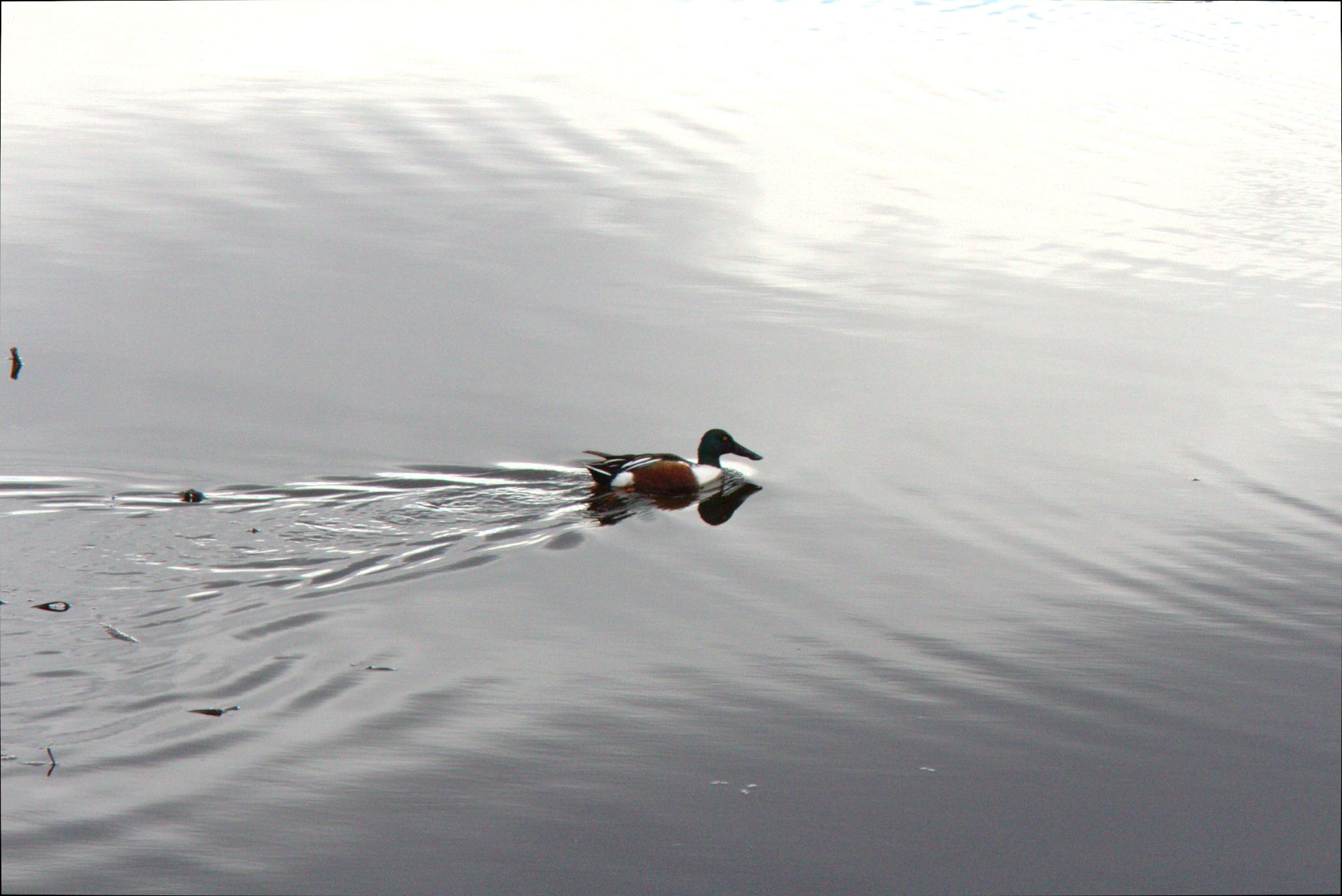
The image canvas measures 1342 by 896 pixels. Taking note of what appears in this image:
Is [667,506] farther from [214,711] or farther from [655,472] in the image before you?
[214,711]

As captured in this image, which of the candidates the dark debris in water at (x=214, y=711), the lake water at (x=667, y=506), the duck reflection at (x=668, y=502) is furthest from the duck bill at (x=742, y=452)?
the dark debris in water at (x=214, y=711)

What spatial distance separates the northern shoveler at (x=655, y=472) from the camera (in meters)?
10.7

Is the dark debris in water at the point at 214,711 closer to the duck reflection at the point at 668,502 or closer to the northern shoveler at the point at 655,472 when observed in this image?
the duck reflection at the point at 668,502

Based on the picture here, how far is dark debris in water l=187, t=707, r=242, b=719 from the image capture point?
23.2 ft

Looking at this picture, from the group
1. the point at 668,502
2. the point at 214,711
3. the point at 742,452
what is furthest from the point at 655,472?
the point at 214,711

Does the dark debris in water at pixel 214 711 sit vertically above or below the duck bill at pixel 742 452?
below

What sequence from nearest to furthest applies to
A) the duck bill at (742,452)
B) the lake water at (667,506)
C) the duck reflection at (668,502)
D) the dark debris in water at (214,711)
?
the lake water at (667,506) < the dark debris in water at (214,711) < the duck reflection at (668,502) < the duck bill at (742,452)

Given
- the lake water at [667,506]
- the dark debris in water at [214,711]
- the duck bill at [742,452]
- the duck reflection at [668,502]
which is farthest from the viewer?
the duck bill at [742,452]

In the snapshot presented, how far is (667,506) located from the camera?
1077 cm

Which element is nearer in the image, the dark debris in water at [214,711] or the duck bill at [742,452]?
the dark debris in water at [214,711]

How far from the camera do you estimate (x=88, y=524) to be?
30.6 ft

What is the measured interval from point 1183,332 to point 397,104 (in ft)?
46.8

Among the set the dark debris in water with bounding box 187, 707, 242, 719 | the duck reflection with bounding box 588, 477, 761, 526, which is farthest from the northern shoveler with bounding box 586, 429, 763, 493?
the dark debris in water with bounding box 187, 707, 242, 719

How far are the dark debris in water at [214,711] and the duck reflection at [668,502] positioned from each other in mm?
3670
